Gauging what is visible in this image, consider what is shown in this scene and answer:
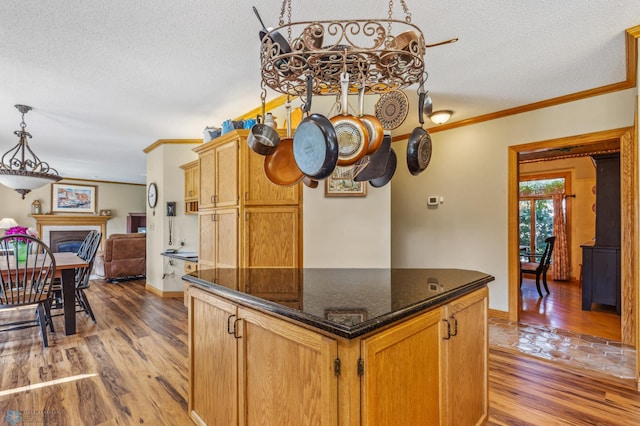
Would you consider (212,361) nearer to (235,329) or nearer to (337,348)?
(235,329)

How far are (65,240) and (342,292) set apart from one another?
33.9ft

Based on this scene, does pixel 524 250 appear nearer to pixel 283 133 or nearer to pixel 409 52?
pixel 283 133

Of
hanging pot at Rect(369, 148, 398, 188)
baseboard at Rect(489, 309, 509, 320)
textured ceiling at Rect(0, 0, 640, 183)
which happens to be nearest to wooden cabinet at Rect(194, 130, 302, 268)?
textured ceiling at Rect(0, 0, 640, 183)

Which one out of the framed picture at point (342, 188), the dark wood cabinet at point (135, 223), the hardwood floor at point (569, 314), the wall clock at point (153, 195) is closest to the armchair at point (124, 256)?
the wall clock at point (153, 195)

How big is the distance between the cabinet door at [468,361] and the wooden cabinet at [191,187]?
14.1 feet

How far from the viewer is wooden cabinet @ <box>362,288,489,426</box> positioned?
113 cm

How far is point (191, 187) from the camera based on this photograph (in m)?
5.16

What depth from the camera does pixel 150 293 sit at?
17.7ft

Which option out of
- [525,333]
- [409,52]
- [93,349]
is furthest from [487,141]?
[93,349]

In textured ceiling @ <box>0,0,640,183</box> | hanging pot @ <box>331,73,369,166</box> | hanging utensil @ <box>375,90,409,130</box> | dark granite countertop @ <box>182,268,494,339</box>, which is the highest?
textured ceiling @ <box>0,0,640,183</box>

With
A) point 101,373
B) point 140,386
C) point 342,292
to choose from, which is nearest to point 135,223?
point 101,373

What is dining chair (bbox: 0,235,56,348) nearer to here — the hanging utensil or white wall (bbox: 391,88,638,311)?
the hanging utensil

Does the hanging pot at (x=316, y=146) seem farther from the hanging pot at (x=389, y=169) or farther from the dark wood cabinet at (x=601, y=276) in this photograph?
the dark wood cabinet at (x=601, y=276)

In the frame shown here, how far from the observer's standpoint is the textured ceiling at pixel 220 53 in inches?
79.4
